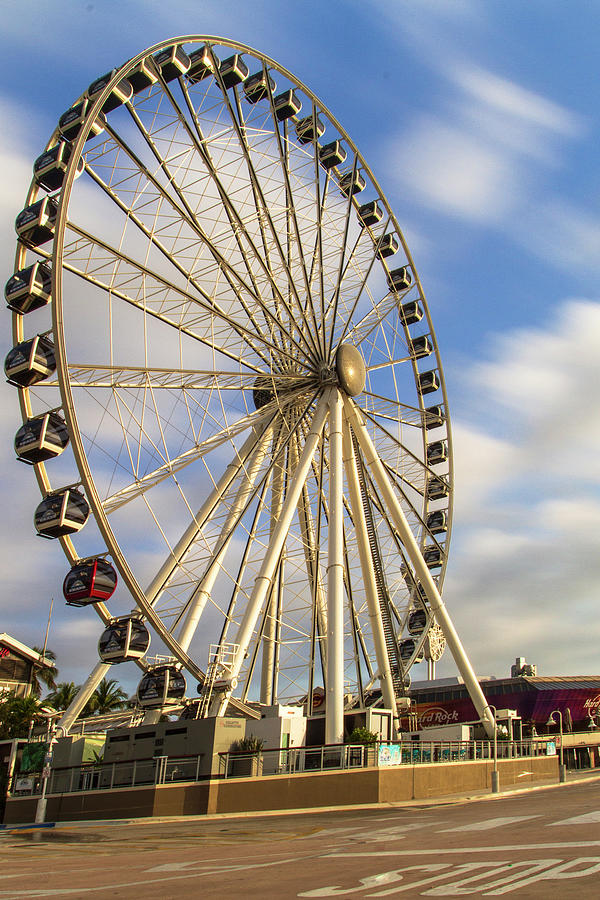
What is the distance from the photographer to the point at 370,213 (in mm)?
43312

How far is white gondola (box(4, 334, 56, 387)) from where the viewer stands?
2628 centimetres

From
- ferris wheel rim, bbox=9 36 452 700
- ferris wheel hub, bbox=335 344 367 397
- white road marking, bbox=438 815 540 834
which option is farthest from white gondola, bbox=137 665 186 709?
ferris wheel hub, bbox=335 344 367 397

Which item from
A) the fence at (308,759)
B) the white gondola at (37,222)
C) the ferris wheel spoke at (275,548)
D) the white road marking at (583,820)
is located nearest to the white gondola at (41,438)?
the white gondola at (37,222)

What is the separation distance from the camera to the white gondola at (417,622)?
140 feet

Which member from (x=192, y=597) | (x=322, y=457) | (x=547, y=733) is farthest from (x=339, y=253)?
(x=547, y=733)

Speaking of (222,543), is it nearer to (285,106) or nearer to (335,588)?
(335,588)

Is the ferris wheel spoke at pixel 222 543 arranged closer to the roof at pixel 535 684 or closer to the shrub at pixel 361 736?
the shrub at pixel 361 736

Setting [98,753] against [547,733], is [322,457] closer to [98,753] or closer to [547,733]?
[98,753]

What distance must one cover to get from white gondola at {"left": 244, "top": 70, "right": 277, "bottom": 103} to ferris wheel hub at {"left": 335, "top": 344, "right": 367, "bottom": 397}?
12.1 metres

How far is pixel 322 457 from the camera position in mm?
37656

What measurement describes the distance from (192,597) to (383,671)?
960 centimetres

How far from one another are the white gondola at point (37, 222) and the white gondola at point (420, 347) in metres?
24.7

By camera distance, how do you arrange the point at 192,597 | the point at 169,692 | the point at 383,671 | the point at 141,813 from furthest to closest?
the point at 383,671 < the point at 192,597 < the point at 169,692 < the point at 141,813

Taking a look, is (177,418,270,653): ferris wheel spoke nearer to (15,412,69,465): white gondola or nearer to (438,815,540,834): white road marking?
(15,412,69,465): white gondola
